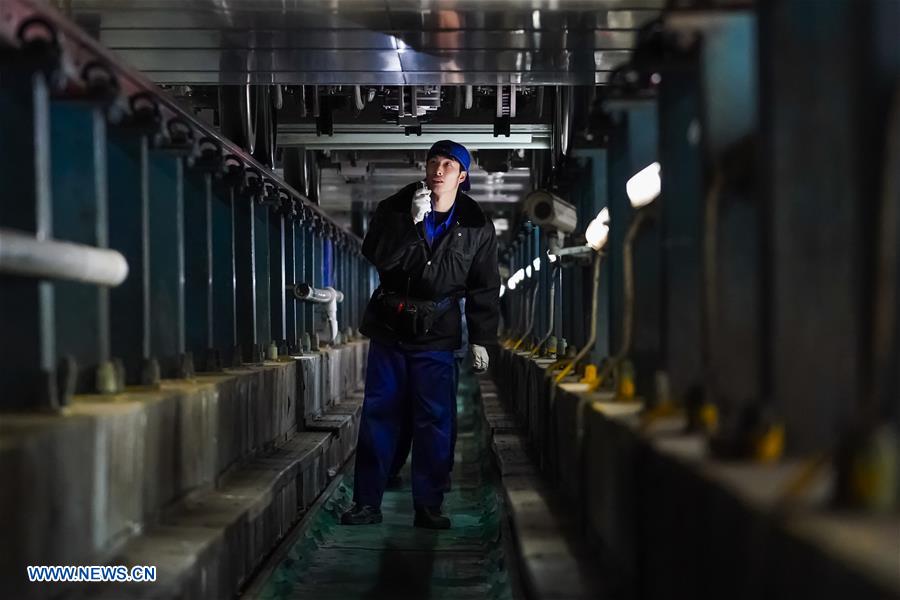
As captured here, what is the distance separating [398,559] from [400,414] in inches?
31.5

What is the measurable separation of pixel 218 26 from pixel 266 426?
222 cm

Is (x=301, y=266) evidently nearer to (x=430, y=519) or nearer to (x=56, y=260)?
(x=430, y=519)

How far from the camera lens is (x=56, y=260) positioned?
280 cm

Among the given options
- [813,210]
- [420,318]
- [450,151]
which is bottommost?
[420,318]

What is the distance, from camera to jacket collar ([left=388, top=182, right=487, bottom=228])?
5.48 metres

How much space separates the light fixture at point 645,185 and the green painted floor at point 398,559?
1849 millimetres

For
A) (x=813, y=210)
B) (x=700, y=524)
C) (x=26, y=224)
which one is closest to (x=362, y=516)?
(x=26, y=224)

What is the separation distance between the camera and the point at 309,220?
28.2ft

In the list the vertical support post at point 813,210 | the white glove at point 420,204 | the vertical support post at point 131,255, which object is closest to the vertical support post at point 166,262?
the vertical support post at point 131,255

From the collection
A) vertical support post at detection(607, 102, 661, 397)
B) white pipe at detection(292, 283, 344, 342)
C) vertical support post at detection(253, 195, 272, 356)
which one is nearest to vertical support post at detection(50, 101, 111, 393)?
vertical support post at detection(607, 102, 661, 397)

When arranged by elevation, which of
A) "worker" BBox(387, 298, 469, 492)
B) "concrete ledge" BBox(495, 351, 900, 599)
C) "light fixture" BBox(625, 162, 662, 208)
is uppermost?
"light fixture" BBox(625, 162, 662, 208)

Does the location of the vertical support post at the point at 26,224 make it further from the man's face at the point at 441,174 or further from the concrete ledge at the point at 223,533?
the man's face at the point at 441,174

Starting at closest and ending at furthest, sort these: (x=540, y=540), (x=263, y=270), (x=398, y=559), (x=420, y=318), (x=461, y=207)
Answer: (x=540, y=540), (x=398, y=559), (x=420, y=318), (x=461, y=207), (x=263, y=270)

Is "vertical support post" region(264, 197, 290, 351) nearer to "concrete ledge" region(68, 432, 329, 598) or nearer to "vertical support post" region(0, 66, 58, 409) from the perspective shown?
"concrete ledge" region(68, 432, 329, 598)
